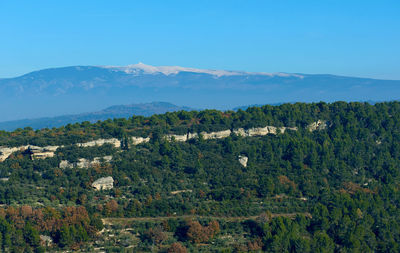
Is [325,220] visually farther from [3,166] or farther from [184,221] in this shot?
[3,166]

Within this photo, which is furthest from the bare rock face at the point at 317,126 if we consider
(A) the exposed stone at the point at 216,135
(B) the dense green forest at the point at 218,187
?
(A) the exposed stone at the point at 216,135

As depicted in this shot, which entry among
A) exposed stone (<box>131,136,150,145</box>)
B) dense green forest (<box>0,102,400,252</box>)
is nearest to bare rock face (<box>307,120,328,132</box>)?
dense green forest (<box>0,102,400,252</box>)

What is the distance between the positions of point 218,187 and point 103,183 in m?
12.4

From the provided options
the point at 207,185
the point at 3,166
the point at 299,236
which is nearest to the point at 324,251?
the point at 299,236

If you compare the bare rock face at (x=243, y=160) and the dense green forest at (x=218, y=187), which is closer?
the dense green forest at (x=218, y=187)

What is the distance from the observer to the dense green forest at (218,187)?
41.8 metres

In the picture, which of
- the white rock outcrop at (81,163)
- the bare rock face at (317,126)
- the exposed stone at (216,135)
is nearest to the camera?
the white rock outcrop at (81,163)

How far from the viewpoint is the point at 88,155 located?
5725cm

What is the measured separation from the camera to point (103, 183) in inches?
2080

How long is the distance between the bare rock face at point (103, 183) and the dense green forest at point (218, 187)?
0.69 meters

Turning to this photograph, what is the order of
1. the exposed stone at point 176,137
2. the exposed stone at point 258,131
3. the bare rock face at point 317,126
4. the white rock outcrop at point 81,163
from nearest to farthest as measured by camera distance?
the white rock outcrop at point 81,163 → the exposed stone at point 176,137 → the exposed stone at point 258,131 → the bare rock face at point 317,126

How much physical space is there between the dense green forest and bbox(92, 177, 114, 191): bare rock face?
690 millimetres

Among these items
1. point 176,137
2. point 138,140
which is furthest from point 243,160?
point 138,140

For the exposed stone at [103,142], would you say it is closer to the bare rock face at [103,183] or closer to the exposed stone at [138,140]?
the exposed stone at [138,140]
